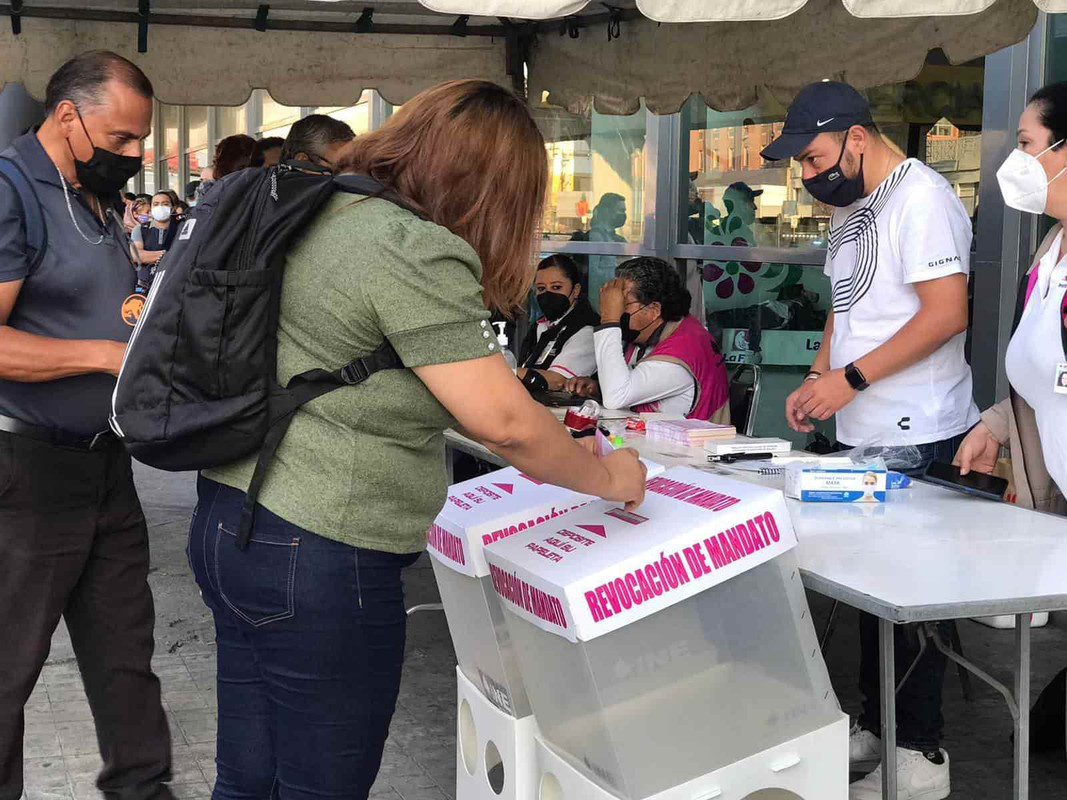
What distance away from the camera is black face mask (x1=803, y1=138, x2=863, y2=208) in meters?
3.57

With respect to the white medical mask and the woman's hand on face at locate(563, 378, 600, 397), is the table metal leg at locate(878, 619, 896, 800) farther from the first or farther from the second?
the woman's hand on face at locate(563, 378, 600, 397)

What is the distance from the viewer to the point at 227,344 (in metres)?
1.92

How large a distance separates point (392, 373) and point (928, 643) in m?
1.85

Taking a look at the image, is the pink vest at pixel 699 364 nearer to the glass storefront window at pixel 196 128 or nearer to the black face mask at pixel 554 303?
the black face mask at pixel 554 303

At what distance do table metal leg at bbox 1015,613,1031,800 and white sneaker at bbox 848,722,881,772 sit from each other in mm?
929

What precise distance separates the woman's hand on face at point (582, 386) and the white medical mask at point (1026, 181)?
2.68 metres

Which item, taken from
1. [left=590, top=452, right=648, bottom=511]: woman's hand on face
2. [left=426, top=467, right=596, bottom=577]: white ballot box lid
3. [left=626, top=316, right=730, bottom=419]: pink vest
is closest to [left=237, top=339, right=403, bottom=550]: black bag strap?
[left=590, top=452, right=648, bottom=511]: woman's hand on face

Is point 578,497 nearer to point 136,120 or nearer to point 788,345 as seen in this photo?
point 136,120

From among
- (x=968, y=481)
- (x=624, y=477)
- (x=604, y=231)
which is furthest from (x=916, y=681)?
(x=604, y=231)

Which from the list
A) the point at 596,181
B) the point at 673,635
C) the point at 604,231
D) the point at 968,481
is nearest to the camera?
the point at 673,635

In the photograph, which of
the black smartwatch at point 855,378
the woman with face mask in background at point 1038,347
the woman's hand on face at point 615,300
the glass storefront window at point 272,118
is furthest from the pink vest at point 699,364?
the glass storefront window at point 272,118

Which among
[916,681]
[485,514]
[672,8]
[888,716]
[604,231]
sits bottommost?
[916,681]

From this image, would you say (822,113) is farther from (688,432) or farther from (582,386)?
(582,386)

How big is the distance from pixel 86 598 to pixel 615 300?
275 centimetres
